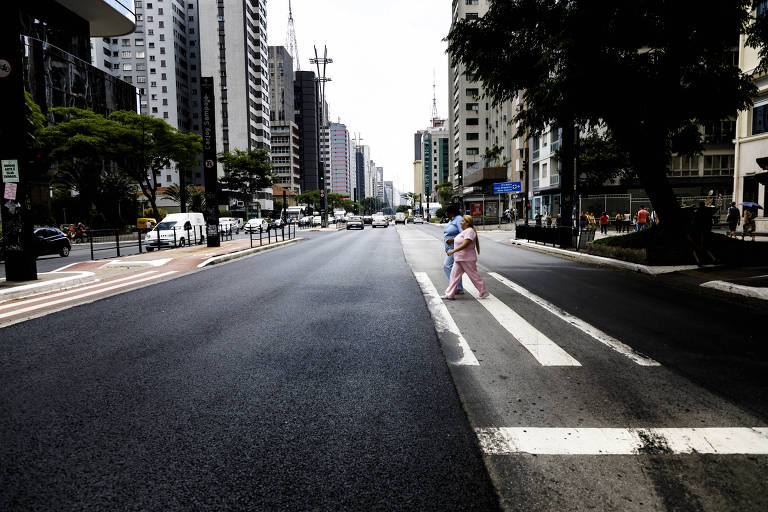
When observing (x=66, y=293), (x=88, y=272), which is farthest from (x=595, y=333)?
(x=88, y=272)

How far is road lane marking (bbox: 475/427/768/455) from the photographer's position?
9.72 feet

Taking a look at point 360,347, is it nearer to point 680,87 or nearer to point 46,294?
point 46,294

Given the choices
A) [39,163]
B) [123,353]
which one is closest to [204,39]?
[39,163]

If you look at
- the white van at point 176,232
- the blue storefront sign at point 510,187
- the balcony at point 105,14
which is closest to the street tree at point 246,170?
the balcony at point 105,14

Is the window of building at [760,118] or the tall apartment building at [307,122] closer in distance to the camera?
the window of building at [760,118]

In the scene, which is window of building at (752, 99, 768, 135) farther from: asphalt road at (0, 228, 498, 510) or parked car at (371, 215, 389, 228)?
parked car at (371, 215, 389, 228)

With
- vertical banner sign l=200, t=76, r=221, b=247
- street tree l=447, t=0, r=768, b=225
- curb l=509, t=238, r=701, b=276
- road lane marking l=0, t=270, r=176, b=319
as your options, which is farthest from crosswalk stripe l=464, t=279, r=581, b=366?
vertical banner sign l=200, t=76, r=221, b=247

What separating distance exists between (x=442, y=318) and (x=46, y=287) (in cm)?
917

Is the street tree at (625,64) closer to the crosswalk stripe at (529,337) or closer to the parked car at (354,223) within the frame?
the crosswalk stripe at (529,337)

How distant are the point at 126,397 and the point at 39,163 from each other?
9.52 meters

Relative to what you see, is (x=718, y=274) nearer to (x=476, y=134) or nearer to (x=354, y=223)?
(x=354, y=223)

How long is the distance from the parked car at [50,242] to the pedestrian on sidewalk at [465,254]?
20.8 meters

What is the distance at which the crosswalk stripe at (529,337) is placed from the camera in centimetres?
494

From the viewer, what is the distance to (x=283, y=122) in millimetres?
138500
